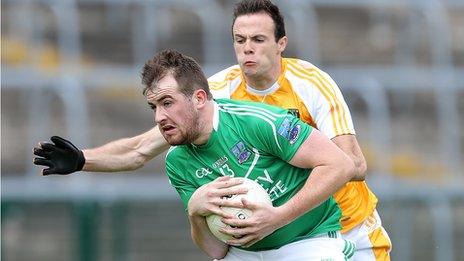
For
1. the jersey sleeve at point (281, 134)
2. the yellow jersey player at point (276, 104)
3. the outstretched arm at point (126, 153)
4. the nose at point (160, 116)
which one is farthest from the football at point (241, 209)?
the outstretched arm at point (126, 153)

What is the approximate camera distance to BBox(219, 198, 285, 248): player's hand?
470 centimetres

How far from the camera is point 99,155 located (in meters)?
5.88

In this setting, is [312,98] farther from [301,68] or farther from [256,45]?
[256,45]

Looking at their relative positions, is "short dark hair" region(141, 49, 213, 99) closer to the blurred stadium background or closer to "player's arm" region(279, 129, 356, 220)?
"player's arm" region(279, 129, 356, 220)

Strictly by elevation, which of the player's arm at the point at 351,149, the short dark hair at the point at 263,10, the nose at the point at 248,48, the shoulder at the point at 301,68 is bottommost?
the player's arm at the point at 351,149

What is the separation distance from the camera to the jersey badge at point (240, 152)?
4.95 metres

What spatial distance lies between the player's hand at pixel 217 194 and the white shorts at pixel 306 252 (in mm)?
414

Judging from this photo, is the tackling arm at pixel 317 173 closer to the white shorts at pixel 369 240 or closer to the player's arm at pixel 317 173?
the player's arm at pixel 317 173

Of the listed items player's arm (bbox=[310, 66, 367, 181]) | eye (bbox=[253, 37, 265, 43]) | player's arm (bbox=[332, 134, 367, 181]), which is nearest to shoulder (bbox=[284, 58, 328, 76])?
player's arm (bbox=[310, 66, 367, 181])

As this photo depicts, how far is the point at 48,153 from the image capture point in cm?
555

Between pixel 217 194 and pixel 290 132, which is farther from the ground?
pixel 290 132

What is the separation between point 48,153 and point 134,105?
5.48m

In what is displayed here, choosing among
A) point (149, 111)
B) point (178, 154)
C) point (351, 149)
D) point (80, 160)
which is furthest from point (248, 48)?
point (149, 111)

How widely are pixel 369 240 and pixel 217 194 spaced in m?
1.50
